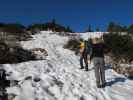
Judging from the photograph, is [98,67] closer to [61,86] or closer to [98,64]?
[98,64]

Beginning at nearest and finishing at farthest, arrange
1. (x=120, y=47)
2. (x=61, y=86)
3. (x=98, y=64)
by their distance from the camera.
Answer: (x=61, y=86) → (x=98, y=64) → (x=120, y=47)

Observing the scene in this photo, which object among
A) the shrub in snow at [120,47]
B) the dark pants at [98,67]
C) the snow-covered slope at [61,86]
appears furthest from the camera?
the shrub in snow at [120,47]

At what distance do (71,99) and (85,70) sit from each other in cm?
535

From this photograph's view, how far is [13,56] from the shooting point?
14.4 m

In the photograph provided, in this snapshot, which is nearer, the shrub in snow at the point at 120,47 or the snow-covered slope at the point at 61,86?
the snow-covered slope at the point at 61,86

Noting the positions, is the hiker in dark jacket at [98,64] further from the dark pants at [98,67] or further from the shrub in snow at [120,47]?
the shrub in snow at [120,47]

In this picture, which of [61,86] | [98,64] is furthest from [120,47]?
[61,86]

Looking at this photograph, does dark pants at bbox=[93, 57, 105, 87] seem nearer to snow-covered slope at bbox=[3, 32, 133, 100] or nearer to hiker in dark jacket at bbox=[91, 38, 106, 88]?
hiker in dark jacket at bbox=[91, 38, 106, 88]

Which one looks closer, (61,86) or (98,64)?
(61,86)

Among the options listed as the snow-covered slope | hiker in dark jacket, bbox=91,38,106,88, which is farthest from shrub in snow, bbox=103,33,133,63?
hiker in dark jacket, bbox=91,38,106,88

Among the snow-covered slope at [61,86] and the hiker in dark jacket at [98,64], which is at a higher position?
the hiker in dark jacket at [98,64]

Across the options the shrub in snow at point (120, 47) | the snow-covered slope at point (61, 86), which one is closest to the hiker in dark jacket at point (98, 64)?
the snow-covered slope at point (61, 86)

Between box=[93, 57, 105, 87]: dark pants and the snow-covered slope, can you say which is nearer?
the snow-covered slope

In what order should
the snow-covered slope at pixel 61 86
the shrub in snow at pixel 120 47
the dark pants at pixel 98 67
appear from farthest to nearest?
the shrub in snow at pixel 120 47, the dark pants at pixel 98 67, the snow-covered slope at pixel 61 86
